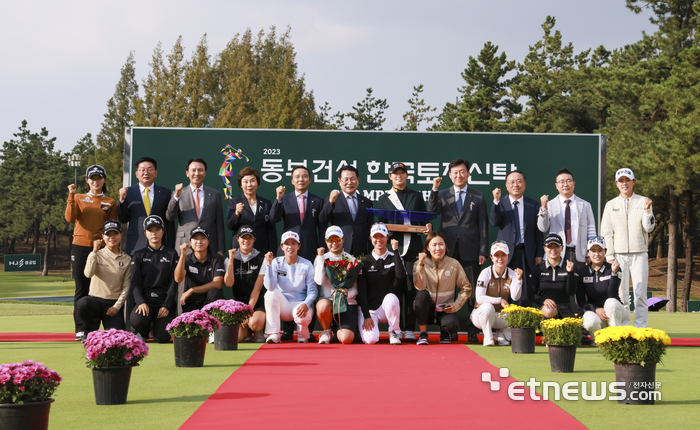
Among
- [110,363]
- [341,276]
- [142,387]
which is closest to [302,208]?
[341,276]

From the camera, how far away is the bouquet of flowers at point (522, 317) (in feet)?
23.2

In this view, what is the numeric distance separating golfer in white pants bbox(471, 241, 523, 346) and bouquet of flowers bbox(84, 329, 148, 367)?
4.48 meters

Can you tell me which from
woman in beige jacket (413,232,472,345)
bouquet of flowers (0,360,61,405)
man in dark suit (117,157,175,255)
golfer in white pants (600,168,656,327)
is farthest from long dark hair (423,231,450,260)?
bouquet of flowers (0,360,61,405)

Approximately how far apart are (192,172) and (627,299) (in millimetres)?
5610

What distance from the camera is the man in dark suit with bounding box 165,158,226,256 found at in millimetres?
8414

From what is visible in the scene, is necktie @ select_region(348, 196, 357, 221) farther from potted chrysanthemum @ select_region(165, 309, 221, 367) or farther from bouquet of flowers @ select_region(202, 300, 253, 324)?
potted chrysanthemum @ select_region(165, 309, 221, 367)

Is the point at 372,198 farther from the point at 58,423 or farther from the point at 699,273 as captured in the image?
the point at 699,273

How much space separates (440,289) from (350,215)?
145 centimetres

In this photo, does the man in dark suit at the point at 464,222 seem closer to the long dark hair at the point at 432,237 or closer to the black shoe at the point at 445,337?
the long dark hair at the point at 432,237

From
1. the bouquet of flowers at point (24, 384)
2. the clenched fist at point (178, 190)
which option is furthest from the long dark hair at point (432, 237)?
the bouquet of flowers at point (24, 384)

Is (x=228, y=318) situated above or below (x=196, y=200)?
below

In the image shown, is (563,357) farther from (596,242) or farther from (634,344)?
(596,242)

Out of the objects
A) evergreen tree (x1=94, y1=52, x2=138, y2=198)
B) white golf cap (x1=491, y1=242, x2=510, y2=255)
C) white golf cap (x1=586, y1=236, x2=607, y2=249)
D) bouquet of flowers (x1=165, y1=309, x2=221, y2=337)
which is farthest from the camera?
evergreen tree (x1=94, y1=52, x2=138, y2=198)

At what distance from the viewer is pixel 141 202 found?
27.9 ft
